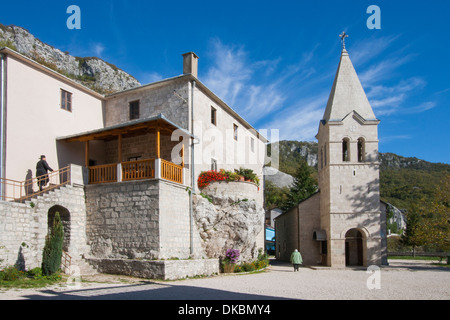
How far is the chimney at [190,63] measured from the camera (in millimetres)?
21078

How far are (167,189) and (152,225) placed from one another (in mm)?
1794

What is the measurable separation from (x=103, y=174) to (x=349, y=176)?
16369 millimetres

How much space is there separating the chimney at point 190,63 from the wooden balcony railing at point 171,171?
6.27 m

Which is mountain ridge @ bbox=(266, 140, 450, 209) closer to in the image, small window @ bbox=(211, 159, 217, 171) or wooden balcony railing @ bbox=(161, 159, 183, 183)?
small window @ bbox=(211, 159, 217, 171)

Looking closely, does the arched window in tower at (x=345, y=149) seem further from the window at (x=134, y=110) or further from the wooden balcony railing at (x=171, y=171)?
the window at (x=134, y=110)

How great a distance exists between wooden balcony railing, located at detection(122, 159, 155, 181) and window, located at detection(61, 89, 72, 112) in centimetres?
522

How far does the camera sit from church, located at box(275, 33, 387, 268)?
2436 cm

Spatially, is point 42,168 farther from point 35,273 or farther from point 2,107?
point 35,273

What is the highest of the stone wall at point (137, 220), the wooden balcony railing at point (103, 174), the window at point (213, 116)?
the window at point (213, 116)

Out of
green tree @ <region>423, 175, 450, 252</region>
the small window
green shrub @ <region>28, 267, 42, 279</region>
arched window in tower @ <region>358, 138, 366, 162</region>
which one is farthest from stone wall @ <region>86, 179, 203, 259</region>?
green tree @ <region>423, 175, 450, 252</region>

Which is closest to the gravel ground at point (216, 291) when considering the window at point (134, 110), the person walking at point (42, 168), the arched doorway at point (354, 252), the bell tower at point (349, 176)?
the person walking at point (42, 168)

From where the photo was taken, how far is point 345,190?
981 inches

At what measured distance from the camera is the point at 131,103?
22.1 m
